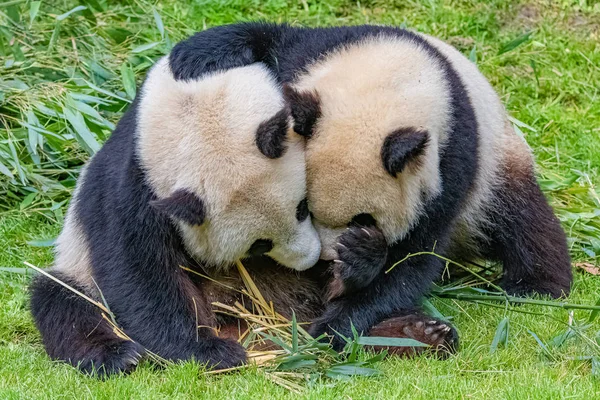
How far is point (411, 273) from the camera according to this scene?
4918 mm

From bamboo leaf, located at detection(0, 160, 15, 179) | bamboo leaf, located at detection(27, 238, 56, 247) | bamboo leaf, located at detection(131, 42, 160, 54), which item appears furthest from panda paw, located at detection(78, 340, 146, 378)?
bamboo leaf, located at detection(131, 42, 160, 54)

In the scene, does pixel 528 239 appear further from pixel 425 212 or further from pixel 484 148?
pixel 425 212

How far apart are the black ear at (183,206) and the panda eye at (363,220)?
779mm

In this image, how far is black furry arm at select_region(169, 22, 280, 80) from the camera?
4789 mm

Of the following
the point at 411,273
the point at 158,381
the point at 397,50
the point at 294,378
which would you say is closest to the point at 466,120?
the point at 397,50

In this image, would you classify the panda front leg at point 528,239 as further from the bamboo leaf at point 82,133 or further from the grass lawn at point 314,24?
the bamboo leaf at point 82,133

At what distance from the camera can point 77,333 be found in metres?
4.78

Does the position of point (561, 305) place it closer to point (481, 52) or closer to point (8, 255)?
point (8, 255)

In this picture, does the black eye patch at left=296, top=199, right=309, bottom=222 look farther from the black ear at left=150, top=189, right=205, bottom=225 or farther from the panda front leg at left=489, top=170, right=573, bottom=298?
the panda front leg at left=489, top=170, right=573, bottom=298

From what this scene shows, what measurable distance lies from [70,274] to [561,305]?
261cm

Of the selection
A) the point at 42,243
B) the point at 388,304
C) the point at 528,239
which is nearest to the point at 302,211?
the point at 388,304

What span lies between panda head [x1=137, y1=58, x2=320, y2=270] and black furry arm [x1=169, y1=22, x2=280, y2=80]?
114 millimetres

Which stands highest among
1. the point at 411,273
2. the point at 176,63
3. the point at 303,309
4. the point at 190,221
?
the point at 176,63

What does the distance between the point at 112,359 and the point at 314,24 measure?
16.8 feet
